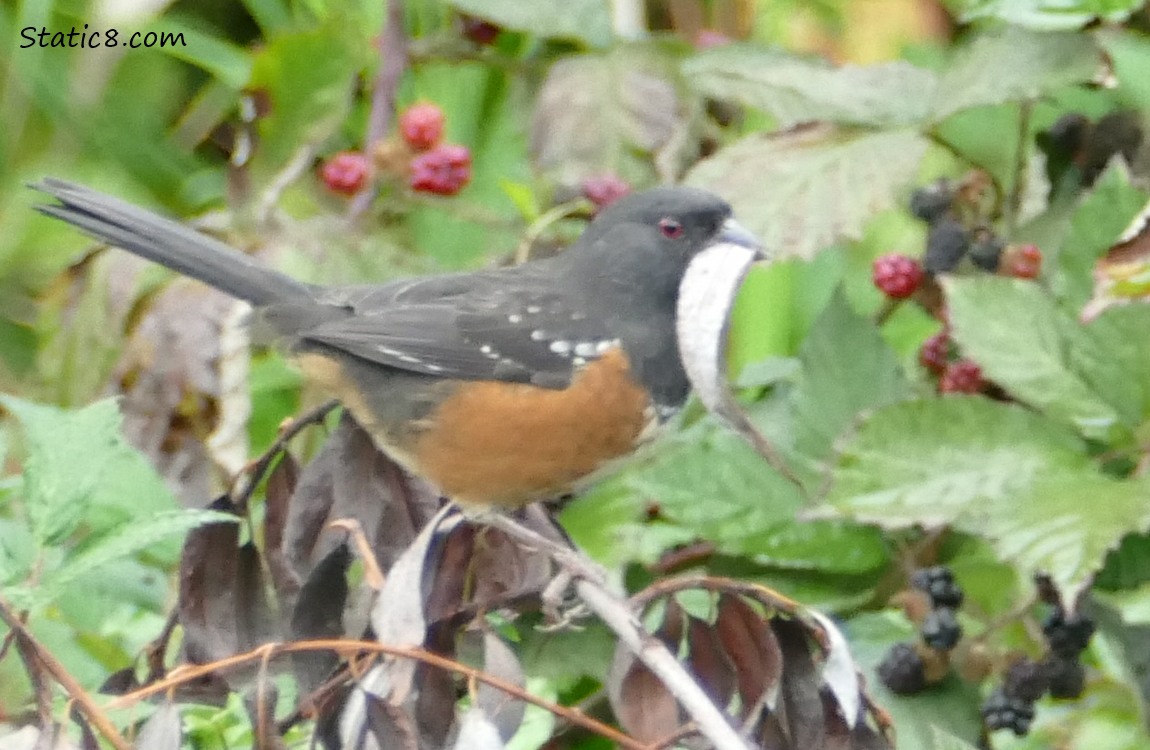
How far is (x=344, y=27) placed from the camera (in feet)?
6.82

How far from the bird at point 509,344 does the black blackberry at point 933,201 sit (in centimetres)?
21

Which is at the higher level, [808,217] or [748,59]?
[748,59]

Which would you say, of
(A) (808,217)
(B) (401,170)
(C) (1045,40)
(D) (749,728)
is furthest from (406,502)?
(C) (1045,40)

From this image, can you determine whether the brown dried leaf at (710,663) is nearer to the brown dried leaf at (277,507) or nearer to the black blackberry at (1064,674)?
the brown dried leaf at (277,507)

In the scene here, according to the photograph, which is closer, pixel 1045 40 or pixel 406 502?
pixel 406 502

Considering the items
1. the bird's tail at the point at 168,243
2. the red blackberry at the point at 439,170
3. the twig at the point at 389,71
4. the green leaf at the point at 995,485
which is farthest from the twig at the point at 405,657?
the twig at the point at 389,71

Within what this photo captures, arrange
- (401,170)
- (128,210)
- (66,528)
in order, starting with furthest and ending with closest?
(401,170)
(128,210)
(66,528)

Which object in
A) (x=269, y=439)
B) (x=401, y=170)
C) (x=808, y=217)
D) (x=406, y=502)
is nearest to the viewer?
(x=406, y=502)

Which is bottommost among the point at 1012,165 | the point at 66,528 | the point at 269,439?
the point at 269,439

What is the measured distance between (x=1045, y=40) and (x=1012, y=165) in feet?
0.63

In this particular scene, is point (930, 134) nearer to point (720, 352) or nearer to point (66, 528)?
point (720, 352)

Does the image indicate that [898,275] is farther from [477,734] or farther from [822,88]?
[477,734]

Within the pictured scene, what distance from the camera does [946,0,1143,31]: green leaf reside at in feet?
5.23

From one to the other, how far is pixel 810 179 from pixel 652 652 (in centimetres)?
80
